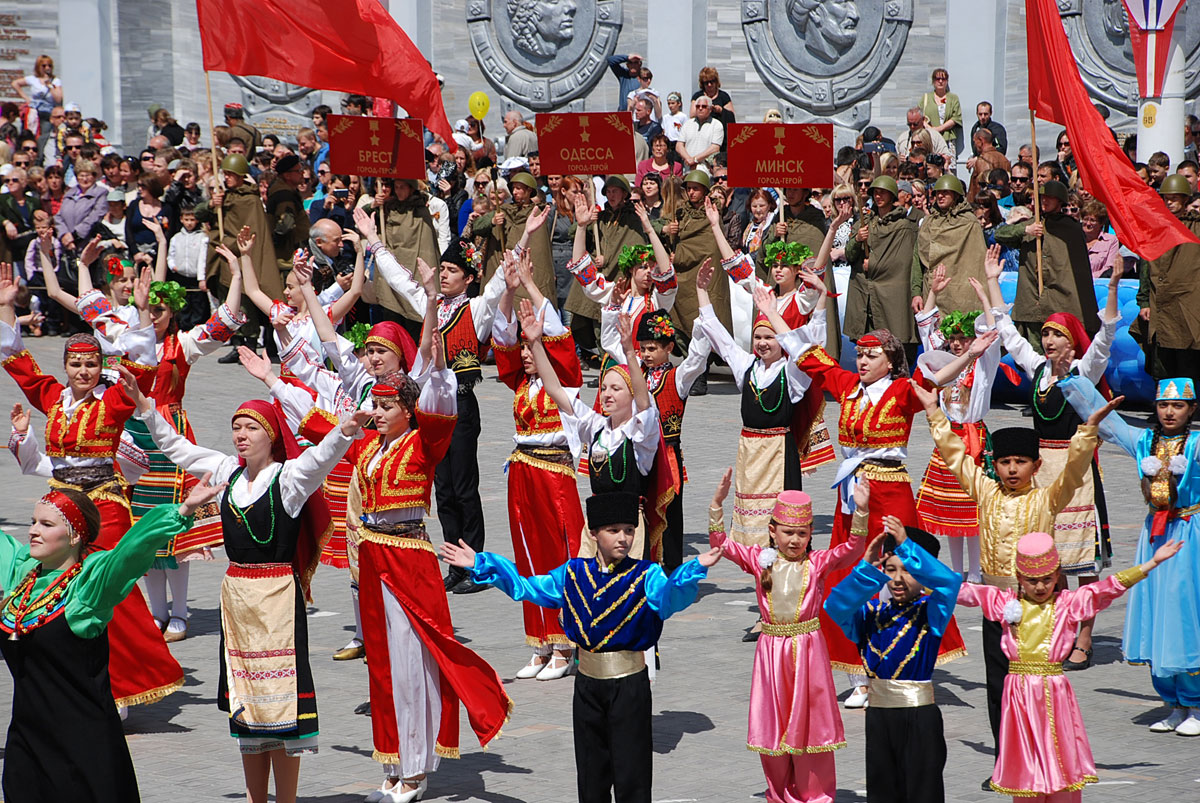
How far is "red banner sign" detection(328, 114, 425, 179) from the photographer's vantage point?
1311cm

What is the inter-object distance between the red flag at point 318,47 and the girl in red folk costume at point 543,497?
3.51 m

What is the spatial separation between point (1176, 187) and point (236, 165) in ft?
35.6

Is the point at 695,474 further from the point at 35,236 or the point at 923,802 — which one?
the point at 35,236

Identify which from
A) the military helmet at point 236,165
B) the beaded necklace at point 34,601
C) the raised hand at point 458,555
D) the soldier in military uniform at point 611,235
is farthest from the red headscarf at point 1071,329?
the military helmet at point 236,165

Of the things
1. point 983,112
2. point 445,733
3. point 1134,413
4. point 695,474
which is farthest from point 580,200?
point 983,112

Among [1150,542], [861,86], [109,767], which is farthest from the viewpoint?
[861,86]

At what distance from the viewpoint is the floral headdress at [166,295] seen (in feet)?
32.8

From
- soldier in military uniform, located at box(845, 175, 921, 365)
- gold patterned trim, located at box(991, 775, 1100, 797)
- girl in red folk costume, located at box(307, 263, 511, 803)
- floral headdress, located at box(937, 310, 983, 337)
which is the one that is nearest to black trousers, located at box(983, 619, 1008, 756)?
gold patterned trim, located at box(991, 775, 1100, 797)

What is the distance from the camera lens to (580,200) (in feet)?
36.2

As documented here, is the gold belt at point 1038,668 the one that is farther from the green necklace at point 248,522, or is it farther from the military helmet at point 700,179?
the military helmet at point 700,179

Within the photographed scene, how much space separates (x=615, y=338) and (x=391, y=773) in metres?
4.00

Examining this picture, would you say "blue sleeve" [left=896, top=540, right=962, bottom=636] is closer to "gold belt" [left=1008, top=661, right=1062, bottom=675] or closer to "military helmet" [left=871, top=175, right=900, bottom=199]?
"gold belt" [left=1008, top=661, right=1062, bottom=675]

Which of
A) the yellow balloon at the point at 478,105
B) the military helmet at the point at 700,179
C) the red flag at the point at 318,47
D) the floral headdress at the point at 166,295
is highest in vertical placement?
the yellow balloon at the point at 478,105

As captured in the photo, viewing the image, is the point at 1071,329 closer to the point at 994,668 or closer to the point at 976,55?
the point at 994,668
